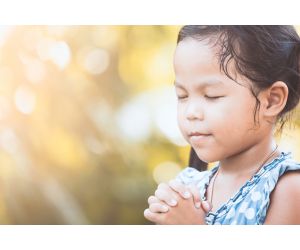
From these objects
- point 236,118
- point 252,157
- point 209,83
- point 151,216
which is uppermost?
point 209,83

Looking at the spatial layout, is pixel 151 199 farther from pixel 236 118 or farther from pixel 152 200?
pixel 236 118

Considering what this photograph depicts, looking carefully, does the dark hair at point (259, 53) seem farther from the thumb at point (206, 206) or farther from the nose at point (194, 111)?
the thumb at point (206, 206)

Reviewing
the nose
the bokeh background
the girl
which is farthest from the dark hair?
the bokeh background

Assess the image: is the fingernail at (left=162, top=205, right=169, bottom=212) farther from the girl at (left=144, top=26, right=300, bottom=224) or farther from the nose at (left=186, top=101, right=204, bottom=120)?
the nose at (left=186, top=101, right=204, bottom=120)

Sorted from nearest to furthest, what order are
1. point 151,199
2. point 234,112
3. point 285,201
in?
point 285,201, point 234,112, point 151,199

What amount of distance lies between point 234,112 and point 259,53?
19 centimetres

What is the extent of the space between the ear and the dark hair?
2 centimetres

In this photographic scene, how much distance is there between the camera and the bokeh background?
176 centimetres

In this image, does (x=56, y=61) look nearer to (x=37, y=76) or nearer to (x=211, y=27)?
(x=37, y=76)

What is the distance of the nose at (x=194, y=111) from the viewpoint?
5.31 ft

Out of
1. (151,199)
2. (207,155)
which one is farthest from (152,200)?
(207,155)

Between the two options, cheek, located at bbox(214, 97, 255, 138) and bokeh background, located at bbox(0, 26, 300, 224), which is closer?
cheek, located at bbox(214, 97, 255, 138)

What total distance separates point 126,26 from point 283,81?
1.77ft

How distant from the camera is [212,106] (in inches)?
63.6
